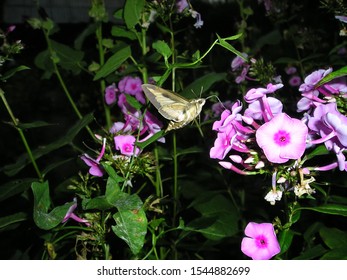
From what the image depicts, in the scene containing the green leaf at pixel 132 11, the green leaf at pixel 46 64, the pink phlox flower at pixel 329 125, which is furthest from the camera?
the green leaf at pixel 46 64

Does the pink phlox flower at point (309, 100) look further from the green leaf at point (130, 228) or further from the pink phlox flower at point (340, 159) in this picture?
the green leaf at point (130, 228)

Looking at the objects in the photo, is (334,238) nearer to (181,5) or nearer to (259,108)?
(259,108)

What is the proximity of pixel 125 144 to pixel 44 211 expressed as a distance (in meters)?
0.19

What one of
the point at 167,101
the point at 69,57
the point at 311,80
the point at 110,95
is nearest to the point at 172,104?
the point at 167,101

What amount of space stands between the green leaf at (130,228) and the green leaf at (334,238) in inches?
15.8

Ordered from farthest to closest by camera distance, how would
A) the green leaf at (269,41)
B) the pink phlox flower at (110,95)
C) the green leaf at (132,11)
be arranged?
the green leaf at (269,41) → the pink phlox flower at (110,95) → the green leaf at (132,11)

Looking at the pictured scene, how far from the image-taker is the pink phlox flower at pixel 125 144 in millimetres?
848

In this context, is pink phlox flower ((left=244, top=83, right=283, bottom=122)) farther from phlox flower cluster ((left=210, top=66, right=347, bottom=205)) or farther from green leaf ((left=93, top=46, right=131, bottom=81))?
green leaf ((left=93, top=46, right=131, bottom=81))

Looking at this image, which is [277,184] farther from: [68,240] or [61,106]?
[61,106]

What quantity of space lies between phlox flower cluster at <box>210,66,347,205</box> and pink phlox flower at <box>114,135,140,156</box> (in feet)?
0.56

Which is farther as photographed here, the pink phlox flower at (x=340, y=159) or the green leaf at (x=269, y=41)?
the green leaf at (x=269, y=41)

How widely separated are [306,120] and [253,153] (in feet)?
0.33

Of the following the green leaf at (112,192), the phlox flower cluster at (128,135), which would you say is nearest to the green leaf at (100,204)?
the green leaf at (112,192)

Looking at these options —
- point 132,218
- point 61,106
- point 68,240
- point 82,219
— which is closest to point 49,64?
point 68,240
